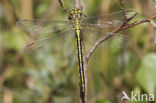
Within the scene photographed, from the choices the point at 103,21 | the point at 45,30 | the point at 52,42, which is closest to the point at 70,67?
the point at 52,42

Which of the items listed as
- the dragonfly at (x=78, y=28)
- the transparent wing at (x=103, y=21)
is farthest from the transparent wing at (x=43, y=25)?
the transparent wing at (x=103, y=21)

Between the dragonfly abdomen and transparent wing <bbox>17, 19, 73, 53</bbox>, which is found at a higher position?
transparent wing <bbox>17, 19, 73, 53</bbox>

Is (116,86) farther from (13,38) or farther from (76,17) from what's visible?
(13,38)

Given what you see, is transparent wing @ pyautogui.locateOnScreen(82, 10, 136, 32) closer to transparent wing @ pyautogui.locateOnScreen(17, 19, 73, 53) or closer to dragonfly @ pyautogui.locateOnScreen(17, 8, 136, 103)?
dragonfly @ pyautogui.locateOnScreen(17, 8, 136, 103)

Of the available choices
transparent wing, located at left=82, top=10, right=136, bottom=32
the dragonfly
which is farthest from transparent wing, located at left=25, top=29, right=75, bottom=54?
transparent wing, located at left=82, top=10, right=136, bottom=32

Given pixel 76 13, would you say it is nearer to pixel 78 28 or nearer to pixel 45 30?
pixel 78 28

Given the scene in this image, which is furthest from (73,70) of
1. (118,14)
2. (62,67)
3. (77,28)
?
(118,14)
